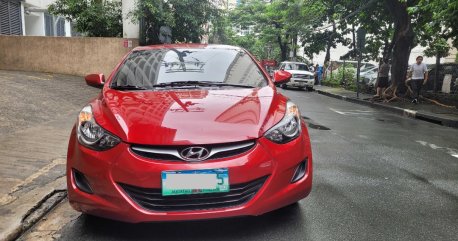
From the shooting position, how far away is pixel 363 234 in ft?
10.6

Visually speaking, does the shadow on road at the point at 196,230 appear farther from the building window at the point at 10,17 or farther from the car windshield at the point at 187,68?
the building window at the point at 10,17

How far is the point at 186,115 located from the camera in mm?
3141

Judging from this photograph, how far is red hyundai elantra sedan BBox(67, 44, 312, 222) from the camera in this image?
282 centimetres

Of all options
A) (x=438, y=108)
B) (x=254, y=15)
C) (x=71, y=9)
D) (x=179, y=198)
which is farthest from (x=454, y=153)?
(x=254, y=15)

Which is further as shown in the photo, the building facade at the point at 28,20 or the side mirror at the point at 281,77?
the building facade at the point at 28,20

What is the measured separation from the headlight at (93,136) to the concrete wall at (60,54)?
1367 centimetres

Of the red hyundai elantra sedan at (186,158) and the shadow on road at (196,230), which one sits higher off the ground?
the red hyundai elantra sedan at (186,158)

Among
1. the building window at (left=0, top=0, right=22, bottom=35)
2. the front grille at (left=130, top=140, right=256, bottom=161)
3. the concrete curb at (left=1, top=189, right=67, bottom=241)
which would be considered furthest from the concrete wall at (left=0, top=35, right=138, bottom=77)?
the front grille at (left=130, top=140, right=256, bottom=161)

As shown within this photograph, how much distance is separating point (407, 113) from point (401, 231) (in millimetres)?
10129

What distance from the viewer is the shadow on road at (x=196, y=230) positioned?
3123 mm

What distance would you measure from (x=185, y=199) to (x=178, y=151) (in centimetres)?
34

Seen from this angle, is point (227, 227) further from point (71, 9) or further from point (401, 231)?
point (71, 9)

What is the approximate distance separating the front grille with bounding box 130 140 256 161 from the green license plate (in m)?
0.10

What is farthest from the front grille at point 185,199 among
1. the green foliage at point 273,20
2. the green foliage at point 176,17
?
the green foliage at point 273,20
